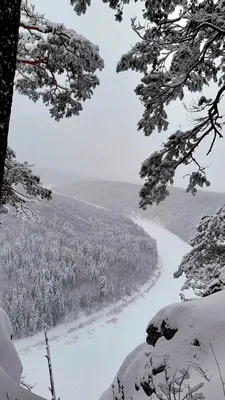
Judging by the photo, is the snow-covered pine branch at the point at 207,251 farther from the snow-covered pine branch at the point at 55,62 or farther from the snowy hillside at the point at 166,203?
the snowy hillside at the point at 166,203

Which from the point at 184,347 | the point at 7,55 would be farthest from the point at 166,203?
the point at 7,55

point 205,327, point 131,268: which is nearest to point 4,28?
point 205,327

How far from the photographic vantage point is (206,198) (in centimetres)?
11750

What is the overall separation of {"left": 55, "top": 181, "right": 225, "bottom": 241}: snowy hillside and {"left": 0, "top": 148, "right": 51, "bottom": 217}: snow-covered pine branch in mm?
72015

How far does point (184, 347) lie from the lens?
3971mm

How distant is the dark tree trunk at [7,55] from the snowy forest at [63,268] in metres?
25.5

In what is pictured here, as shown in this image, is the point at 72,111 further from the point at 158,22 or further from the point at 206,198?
the point at 206,198

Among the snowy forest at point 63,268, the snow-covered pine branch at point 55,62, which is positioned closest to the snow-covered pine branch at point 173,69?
the snow-covered pine branch at point 55,62

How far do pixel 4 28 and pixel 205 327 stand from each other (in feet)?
12.7

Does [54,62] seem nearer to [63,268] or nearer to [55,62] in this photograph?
[55,62]

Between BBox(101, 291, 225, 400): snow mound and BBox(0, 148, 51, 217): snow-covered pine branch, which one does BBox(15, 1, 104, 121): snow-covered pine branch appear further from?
BBox(101, 291, 225, 400): snow mound

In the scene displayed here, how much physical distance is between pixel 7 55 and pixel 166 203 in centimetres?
13039

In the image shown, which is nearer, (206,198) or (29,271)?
(29,271)

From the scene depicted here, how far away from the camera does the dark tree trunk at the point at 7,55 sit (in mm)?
1988
